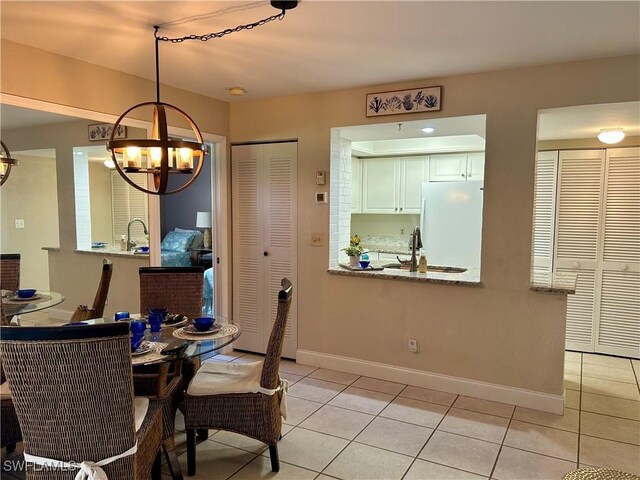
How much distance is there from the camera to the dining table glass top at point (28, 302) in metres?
2.67

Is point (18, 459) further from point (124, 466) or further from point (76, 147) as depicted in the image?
point (76, 147)

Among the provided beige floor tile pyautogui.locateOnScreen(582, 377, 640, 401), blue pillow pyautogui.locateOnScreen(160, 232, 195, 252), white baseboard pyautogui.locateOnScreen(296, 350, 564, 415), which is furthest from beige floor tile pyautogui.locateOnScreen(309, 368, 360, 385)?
blue pillow pyautogui.locateOnScreen(160, 232, 195, 252)

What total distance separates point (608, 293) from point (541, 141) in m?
1.66

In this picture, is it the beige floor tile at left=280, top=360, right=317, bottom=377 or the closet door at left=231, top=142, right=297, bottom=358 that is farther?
the closet door at left=231, top=142, right=297, bottom=358

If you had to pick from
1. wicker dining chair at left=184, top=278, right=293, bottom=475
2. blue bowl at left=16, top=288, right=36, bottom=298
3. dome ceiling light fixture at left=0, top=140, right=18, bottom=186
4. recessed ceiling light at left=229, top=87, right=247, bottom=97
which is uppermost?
recessed ceiling light at left=229, top=87, right=247, bottom=97

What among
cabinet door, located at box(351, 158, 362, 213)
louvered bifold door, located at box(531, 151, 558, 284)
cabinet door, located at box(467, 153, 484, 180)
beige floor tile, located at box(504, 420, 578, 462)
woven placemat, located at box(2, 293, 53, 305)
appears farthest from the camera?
cabinet door, located at box(351, 158, 362, 213)

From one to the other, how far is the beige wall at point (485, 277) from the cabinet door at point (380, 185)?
221 cm

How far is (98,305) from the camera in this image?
9.86 feet

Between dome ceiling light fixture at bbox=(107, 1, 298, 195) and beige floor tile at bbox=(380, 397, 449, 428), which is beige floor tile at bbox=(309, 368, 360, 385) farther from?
dome ceiling light fixture at bbox=(107, 1, 298, 195)

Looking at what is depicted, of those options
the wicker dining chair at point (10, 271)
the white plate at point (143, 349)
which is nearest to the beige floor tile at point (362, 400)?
the white plate at point (143, 349)

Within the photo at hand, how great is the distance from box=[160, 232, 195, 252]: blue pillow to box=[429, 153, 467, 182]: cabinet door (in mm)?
3512

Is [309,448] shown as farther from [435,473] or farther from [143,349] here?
[143,349]

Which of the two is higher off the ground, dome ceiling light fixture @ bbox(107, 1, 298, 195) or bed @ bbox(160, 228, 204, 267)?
dome ceiling light fixture @ bbox(107, 1, 298, 195)

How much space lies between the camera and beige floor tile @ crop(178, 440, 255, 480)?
7.82ft
